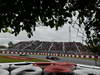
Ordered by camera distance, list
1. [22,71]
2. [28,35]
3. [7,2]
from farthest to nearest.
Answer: [22,71] < [28,35] < [7,2]

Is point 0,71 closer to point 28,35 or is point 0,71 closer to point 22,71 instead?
point 22,71

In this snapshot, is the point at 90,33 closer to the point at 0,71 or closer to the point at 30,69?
the point at 30,69

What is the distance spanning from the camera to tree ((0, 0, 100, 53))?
253cm

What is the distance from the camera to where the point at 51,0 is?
2.68m

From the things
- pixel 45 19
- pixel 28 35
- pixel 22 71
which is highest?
pixel 45 19

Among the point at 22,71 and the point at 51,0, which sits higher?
the point at 51,0

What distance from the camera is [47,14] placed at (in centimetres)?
277

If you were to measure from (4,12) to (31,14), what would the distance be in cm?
29

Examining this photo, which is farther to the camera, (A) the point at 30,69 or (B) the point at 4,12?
(A) the point at 30,69

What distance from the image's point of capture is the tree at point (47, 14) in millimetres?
2531

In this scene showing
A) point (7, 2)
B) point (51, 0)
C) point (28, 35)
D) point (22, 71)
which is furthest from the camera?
point (22, 71)

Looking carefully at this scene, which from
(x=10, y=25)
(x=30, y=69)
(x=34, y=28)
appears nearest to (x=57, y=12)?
(x=34, y=28)

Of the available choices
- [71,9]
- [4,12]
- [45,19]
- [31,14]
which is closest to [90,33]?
[71,9]

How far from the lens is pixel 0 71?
3.17 meters
